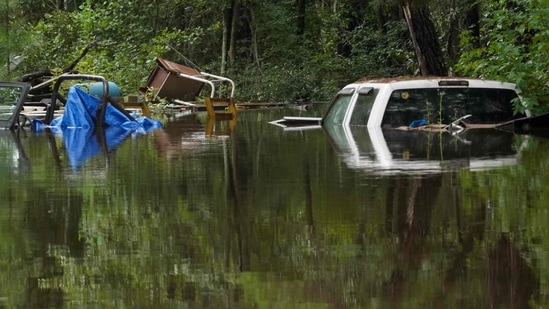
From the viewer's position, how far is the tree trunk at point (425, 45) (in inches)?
1045

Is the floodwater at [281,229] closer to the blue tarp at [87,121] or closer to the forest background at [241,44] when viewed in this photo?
the blue tarp at [87,121]

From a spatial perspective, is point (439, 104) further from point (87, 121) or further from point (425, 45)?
point (87, 121)

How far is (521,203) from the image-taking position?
10203 millimetres

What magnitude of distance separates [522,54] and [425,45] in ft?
17.3

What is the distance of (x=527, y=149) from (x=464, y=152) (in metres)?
1.08

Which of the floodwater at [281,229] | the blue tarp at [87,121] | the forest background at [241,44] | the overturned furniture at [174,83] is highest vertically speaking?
the forest background at [241,44]

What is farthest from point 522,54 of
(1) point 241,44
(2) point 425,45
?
(1) point 241,44

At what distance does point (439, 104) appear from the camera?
62.2ft

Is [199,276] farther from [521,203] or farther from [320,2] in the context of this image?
[320,2]

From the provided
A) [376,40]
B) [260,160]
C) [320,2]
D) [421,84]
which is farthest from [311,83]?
[260,160]

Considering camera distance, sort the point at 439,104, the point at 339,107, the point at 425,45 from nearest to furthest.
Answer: the point at 439,104, the point at 339,107, the point at 425,45

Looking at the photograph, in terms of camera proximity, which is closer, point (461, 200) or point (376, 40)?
point (461, 200)

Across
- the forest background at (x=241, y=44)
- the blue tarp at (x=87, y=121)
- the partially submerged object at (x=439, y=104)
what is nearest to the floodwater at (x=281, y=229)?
the partially submerged object at (x=439, y=104)

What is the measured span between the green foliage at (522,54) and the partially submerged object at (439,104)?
2.04 ft
